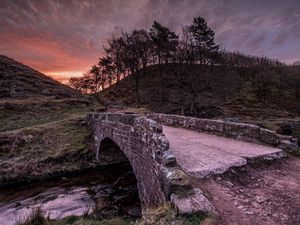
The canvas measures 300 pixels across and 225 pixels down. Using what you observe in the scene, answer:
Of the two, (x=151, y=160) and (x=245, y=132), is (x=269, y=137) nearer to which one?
(x=245, y=132)

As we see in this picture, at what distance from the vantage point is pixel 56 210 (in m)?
9.54

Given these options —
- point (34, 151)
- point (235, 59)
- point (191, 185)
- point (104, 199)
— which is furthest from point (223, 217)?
point (235, 59)

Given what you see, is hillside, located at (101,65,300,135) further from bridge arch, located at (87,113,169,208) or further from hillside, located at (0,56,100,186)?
bridge arch, located at (87,113,169,208)

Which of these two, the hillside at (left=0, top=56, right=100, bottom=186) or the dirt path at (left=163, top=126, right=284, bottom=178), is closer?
the dirt path at (left=163, top=126, right=284, bottom=178)

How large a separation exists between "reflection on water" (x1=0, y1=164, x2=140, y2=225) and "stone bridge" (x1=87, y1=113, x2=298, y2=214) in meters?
2.46

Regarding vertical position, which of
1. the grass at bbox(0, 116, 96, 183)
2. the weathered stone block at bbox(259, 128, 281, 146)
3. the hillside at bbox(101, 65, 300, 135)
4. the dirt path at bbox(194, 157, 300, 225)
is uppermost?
the hillside at bbox(101, 65, 300, 135)

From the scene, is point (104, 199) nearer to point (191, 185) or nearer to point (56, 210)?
point (56, 210)

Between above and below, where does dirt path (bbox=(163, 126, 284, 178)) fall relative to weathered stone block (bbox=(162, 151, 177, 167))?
below

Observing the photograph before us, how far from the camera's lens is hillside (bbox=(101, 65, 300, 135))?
38.4m

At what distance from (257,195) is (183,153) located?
2500 mm

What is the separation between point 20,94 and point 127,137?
30.6 m

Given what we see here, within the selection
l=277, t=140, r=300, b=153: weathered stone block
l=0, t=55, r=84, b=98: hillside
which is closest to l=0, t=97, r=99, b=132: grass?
l=0, t=55, r=84, b=98: hillside

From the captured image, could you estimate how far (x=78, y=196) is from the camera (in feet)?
36.8

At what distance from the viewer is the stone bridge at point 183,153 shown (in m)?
4.29
